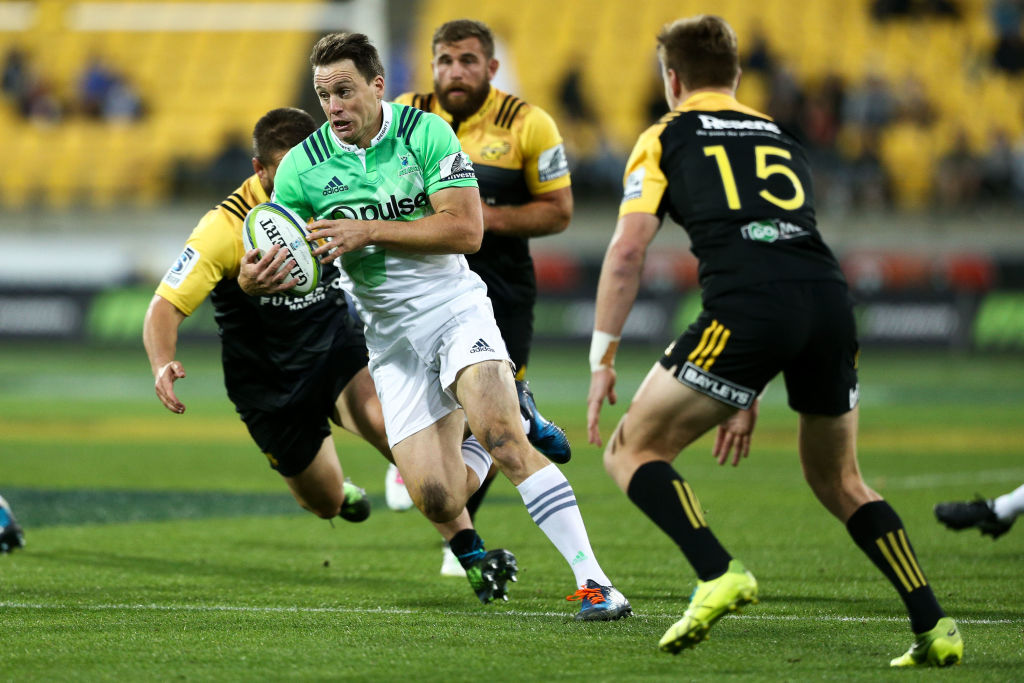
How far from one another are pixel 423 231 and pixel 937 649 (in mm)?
2439

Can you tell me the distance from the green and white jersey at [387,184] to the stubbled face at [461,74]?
153 centimetres

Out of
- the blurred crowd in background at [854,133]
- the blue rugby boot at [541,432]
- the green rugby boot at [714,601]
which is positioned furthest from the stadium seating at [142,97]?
the green rugby boot at [714,601]

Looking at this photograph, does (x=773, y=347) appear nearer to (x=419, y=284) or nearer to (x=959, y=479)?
(x=419, y=284)

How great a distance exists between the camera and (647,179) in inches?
199

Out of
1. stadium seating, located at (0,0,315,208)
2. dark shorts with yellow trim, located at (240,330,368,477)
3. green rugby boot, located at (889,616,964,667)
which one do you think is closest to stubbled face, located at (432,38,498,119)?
dark shorts with yellow trim, located at (240,330,368,477)

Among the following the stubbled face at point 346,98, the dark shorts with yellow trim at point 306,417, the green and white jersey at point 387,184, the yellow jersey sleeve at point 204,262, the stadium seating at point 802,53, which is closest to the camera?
the stubbled face at point 346,98

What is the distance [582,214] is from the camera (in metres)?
24.3

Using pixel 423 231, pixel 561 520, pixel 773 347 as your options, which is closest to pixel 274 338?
pixel 423 231

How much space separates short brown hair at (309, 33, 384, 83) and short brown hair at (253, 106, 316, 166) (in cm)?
98

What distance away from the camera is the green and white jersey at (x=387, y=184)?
5730 mm

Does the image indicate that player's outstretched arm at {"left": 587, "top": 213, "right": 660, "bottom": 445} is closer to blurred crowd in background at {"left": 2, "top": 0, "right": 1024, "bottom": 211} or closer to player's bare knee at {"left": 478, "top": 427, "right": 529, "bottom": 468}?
player's bare knee at {"left": 478, "top": 427, "right": 529, "bottom": 468}

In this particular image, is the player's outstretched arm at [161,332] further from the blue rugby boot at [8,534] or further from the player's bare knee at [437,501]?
the blue rugby boot at [8,534]

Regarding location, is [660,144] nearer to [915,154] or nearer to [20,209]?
[915,154]

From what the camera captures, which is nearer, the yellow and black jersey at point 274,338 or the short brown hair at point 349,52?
the short brown hair at point 349,52
